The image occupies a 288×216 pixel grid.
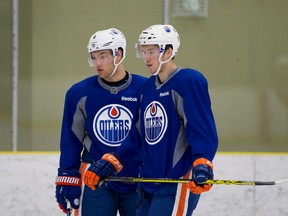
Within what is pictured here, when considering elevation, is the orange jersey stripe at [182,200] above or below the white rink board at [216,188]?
above

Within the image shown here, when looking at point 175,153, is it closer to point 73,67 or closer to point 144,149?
point 144,149

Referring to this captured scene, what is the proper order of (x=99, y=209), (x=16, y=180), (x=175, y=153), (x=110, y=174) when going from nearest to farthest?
(x=175, y=153) < (x=110, y=174) < (x=99, y=209) < (x=16, y=180)

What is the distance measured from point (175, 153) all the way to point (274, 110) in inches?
123

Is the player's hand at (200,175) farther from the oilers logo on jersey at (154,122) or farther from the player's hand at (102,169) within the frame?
→ the player's hand at (102,169)

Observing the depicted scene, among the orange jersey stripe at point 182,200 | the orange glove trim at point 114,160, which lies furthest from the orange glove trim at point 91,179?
the orange jersey stripe at point 182,200

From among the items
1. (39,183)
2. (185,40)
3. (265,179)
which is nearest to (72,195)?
(39,183)

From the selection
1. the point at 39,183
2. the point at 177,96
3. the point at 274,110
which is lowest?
the point at 39,183

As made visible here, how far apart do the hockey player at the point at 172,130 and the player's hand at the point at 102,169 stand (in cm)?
19

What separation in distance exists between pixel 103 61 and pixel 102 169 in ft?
2.14

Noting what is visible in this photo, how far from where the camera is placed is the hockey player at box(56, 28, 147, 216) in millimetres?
4727

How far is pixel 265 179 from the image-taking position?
6.39 metres

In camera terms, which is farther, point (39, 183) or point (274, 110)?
point (274, 110)

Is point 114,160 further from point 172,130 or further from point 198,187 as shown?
point 198,187

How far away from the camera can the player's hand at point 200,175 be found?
3.84 m
